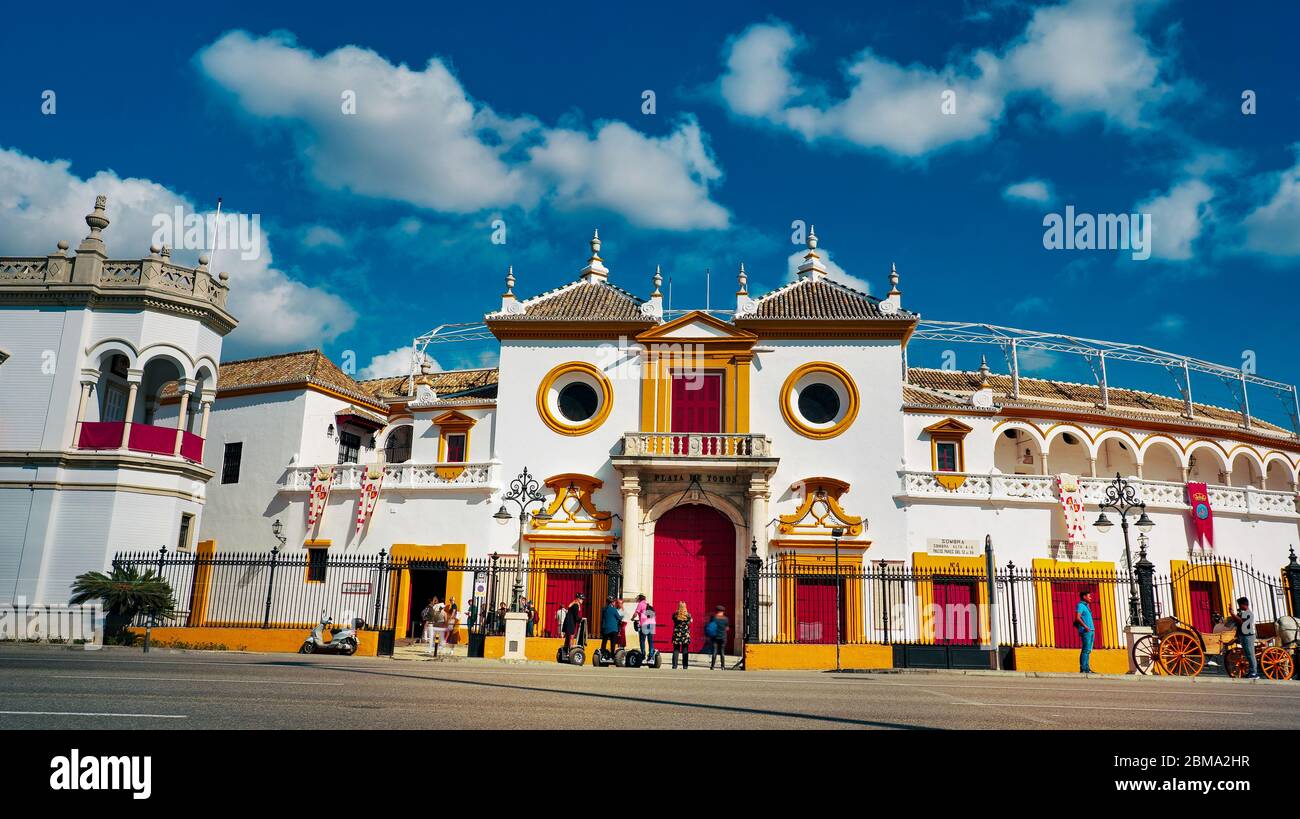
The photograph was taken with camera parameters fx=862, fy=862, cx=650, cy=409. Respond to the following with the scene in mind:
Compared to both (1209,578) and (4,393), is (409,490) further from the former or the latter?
(1209,578)

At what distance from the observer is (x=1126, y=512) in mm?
25344

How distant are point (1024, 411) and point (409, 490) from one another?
21.4 meters

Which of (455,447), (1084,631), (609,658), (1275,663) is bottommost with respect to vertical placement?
(609,658)

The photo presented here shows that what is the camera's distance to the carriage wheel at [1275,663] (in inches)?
677

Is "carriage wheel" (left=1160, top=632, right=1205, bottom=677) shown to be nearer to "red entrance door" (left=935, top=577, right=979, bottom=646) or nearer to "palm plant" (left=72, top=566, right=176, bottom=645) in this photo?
"red entrance door" (left=935, top=577, right=979, bottom=646)

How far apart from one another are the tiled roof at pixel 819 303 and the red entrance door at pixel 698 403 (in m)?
2.45

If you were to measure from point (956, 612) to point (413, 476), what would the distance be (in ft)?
56.8

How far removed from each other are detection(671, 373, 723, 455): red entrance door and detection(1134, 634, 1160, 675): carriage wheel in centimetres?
1284

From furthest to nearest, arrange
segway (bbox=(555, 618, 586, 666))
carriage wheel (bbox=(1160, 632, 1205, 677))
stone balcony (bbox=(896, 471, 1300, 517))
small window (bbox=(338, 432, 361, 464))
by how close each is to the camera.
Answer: small window (bbox=(338, 432, 361, 464)) → stone balcony (bbox=(896, 471, 1300, 517)) → segway (bbox=(555, 618, 586, 666)) → carriage wheel (bbox=(1160, 632, 1205, 677))

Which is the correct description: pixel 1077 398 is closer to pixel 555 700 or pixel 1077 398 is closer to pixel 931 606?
pixel 931 606

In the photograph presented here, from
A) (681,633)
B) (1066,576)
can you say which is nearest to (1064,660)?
(1066,576)

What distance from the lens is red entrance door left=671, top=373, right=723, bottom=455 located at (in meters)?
27.5

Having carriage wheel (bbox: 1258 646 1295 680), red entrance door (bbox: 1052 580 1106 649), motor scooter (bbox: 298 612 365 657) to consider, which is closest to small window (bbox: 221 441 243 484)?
motor scooter (bbox: 298 612 365 657)
